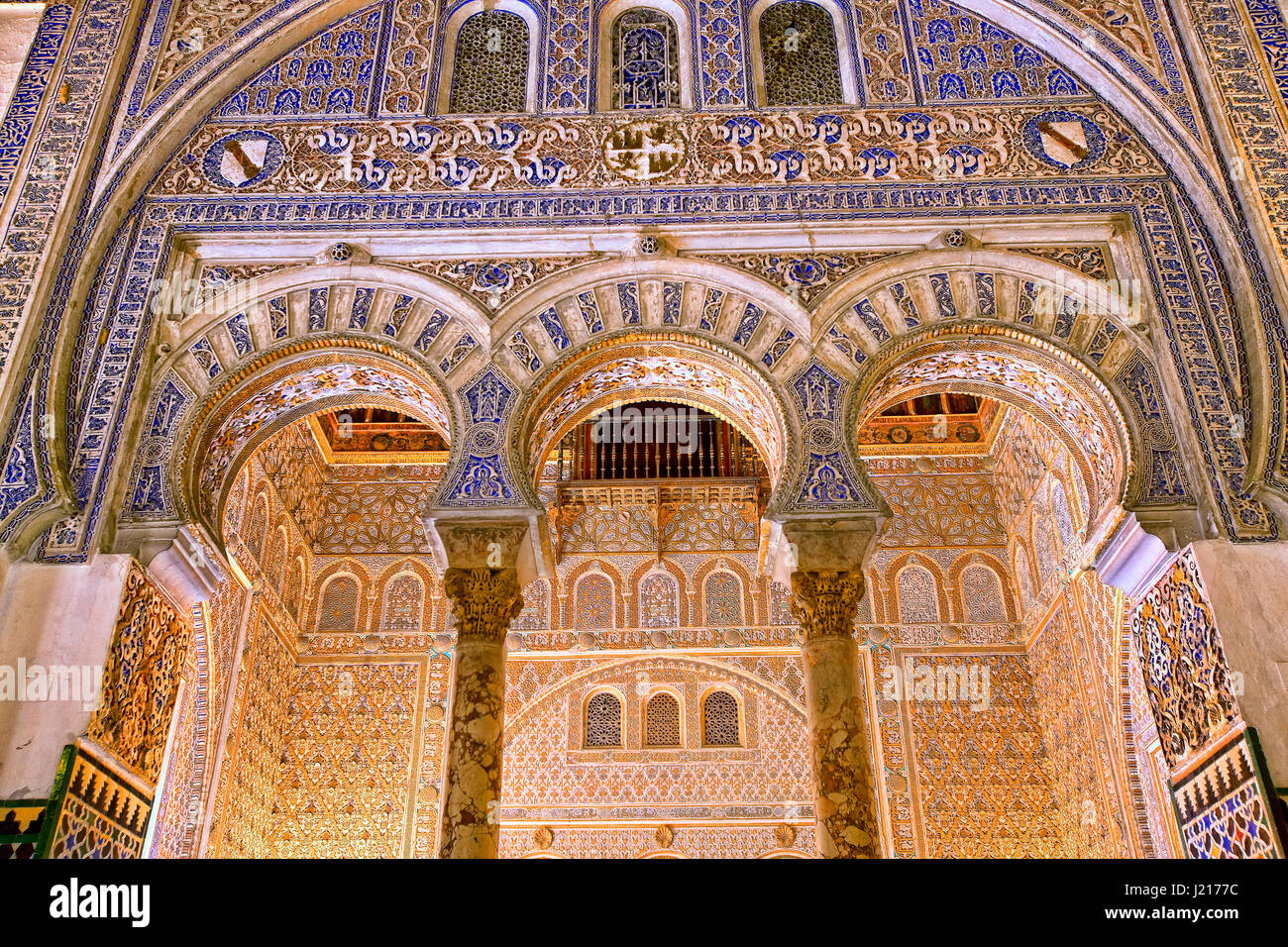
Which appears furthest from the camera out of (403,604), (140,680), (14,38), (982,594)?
(403,604)

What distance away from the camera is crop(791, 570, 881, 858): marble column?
5.32m

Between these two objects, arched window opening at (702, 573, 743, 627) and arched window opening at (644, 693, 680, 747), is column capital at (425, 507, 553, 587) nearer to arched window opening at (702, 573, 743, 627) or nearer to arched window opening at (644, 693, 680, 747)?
arched window opening at (644, 693, 680, 747)

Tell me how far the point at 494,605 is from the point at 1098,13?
18.9 feet

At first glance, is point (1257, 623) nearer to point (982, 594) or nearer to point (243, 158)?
point (982, 594)

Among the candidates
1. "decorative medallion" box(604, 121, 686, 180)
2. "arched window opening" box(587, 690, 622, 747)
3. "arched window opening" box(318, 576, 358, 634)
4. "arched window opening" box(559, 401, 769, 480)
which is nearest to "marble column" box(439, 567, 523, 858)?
"decorative medallion" box(604, 121, 686, 180)

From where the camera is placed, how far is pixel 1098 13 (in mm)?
7348

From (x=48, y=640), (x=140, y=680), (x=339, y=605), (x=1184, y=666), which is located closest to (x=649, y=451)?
(x=339, y=605)

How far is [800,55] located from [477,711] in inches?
203

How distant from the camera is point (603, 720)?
9.98 meters

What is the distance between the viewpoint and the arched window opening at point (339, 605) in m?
10.3

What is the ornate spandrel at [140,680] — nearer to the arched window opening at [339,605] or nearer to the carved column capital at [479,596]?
the carved column capital at [479,596]

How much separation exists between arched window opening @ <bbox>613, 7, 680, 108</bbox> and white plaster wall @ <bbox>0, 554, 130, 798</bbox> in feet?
15.0

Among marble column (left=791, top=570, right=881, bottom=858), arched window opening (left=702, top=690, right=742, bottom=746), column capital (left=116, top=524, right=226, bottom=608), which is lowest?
marble column (left=791, top=570, right=881, bottom=858)

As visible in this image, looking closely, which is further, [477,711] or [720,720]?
[720,720]
